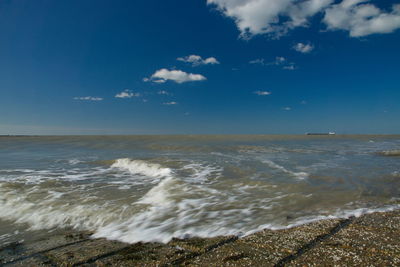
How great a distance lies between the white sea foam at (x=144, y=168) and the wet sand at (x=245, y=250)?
6264mm

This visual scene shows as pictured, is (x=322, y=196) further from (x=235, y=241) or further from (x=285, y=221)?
(x=235, y=241)

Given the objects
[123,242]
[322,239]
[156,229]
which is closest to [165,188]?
[156,229]

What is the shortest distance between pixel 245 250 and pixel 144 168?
31.0 ft

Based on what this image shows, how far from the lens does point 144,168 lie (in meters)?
12.2

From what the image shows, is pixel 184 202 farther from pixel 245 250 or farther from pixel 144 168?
pixel 144 168

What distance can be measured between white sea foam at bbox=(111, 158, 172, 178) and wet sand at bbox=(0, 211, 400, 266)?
6.26 meters

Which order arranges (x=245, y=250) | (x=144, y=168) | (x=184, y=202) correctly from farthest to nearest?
1. (x=144, y=168)
2. (x=184, y=202)
3. (x=245, y=250)

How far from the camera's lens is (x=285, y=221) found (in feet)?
14.9

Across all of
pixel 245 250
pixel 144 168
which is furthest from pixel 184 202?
pixel 144 168

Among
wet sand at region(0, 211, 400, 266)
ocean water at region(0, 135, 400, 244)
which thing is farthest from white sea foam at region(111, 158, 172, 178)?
wet sand at region(0, 211, 400, 266)

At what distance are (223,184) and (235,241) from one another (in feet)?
14.6

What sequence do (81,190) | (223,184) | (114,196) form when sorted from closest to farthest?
(114,196), (81,190), (223,184)

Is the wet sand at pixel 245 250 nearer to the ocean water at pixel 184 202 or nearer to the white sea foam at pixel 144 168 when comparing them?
the ocean water at pixel 184 202

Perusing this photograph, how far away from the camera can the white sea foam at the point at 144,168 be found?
34.6 ft
